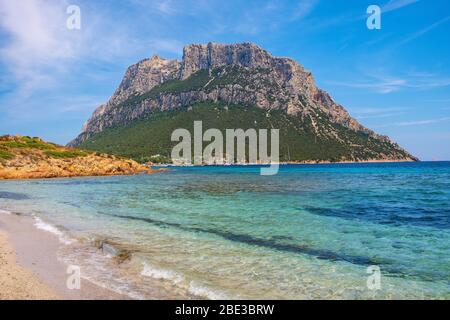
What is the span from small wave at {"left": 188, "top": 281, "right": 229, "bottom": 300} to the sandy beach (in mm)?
1675

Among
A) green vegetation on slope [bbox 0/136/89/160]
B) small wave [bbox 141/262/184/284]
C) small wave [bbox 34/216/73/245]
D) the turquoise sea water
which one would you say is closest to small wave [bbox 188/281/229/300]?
the turquoise sea water

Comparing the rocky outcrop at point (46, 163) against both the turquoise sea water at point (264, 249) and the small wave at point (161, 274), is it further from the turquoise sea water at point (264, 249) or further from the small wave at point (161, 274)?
the small wave at point (161, 274)

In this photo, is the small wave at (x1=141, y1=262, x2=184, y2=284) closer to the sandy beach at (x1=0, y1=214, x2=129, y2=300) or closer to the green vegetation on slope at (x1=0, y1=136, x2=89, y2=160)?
the sandy beach at (x1=0, y1=214, x2=129, y2=300)

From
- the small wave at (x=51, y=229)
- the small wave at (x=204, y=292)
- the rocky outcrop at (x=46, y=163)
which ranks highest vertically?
the rocky outcrop at (x=46, y=163)

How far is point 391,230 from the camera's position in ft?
56.2

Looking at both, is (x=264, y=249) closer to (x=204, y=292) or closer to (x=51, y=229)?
(x=204, y=292)

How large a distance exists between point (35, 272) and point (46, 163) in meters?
80.3

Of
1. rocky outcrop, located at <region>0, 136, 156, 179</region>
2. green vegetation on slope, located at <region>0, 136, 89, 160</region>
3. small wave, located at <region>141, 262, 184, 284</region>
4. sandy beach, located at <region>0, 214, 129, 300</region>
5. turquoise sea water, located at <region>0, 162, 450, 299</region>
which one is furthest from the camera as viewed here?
green vegetation on slope, located at <region>0, 136, 89, 160</region>

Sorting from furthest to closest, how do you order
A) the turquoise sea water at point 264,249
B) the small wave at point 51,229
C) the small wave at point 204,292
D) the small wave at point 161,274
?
1. the small wave at point 51,229
2. the small wave at point 161,274
3. the turquoise sea water at point 264,249
4. the small wave at point 204,292

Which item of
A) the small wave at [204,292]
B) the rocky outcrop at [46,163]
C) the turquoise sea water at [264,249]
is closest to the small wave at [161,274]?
the turquoise sea water at [264,249]

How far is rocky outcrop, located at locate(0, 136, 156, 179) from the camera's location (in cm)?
7556

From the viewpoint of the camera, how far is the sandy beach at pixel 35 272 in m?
8.52

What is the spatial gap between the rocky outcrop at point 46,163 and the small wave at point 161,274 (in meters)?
73.2
